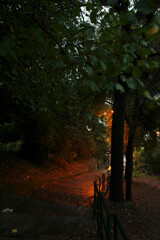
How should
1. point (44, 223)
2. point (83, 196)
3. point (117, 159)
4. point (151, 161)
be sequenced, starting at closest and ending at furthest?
point (44, 223)
point (117, 159)
point (83, 196)
point (151, 161)

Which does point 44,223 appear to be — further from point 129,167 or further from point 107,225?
point 129,167

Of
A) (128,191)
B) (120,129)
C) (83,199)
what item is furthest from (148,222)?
(120,129)

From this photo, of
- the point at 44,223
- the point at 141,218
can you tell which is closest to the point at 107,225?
the point at 44,223

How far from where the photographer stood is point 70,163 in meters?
16.3

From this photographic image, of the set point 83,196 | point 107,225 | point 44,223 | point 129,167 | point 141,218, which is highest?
point 129,167

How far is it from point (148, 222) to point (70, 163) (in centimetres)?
1176

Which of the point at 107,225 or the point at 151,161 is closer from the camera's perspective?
the point at 107,225

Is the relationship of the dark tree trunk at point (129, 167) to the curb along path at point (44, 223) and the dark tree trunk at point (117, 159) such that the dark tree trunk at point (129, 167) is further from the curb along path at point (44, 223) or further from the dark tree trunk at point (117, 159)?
the curb along path at point (44, 223)

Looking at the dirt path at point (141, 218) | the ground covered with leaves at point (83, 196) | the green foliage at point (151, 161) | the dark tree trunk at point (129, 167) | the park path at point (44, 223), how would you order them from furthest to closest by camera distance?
the green foliage at point (151, 161)
the dark tree trunk at point (129, 167)
the ground covered with leaves at point (83, 196)
the dirt path at point (141, 218)
the park path at point (44, 223)

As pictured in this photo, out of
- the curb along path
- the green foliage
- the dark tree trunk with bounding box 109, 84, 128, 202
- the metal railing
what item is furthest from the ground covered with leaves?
the green foliage

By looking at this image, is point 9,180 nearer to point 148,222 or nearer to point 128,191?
point 128,191

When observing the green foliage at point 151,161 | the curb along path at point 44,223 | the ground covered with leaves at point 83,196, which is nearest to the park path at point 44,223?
the curb along path at point 44,223

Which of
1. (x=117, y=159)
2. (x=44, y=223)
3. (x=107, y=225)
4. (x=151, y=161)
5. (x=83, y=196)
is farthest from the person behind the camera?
(x=151, y=161)

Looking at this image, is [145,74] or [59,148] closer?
[145,74]
